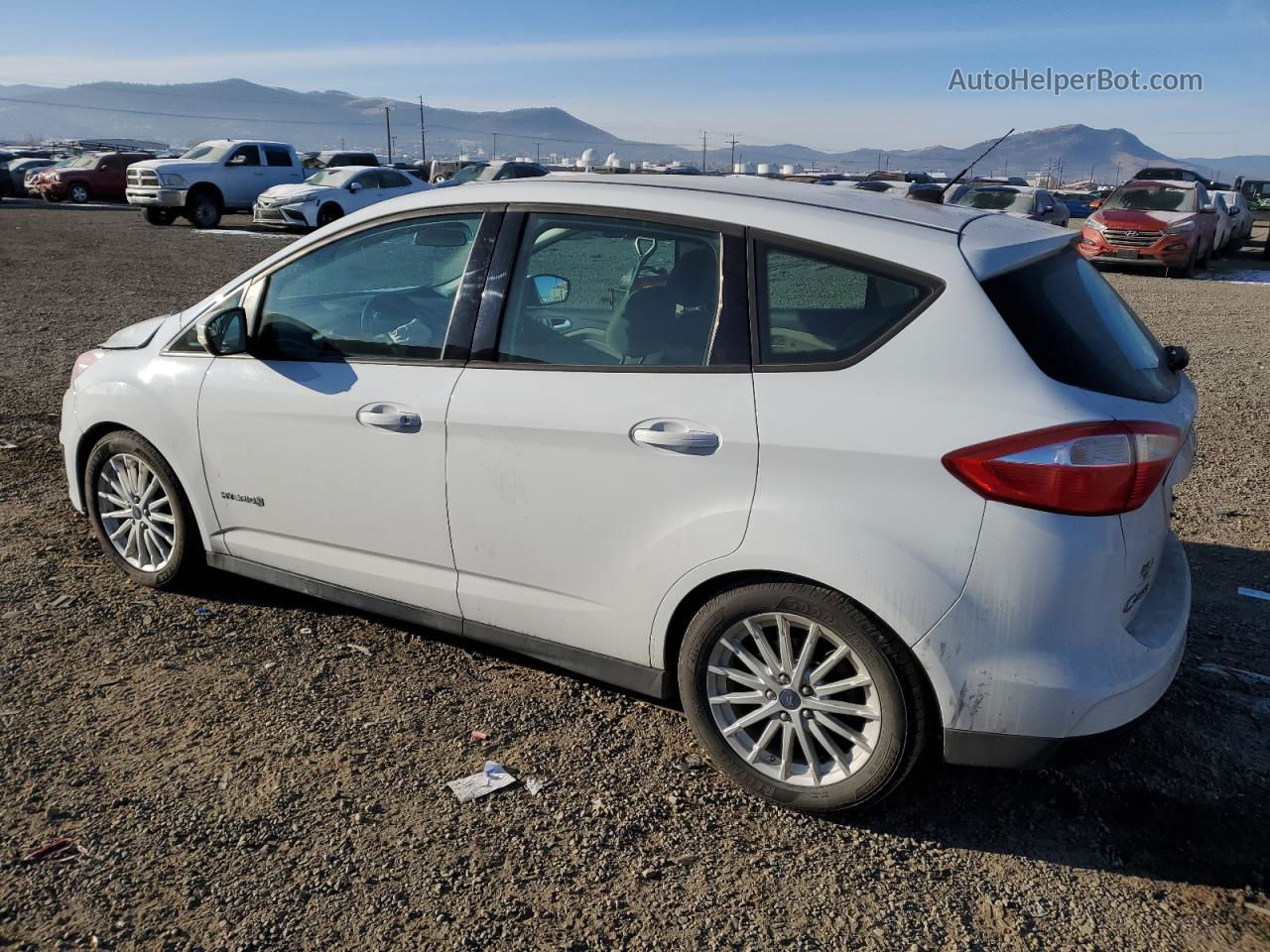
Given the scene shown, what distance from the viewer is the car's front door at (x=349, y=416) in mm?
3469

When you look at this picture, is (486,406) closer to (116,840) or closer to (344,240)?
(344,240)

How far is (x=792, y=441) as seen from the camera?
9.07 ft

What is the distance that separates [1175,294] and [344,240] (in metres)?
16.3

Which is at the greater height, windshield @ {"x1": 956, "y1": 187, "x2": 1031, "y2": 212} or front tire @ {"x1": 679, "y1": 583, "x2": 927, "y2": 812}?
windshield @ {"x1": 956, "y1": 187, "x2": 1031, "y2": 212}

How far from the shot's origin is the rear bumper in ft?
8.32

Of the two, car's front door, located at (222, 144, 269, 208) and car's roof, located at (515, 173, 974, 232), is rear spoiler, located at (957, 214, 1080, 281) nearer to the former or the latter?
car's roof, located at (515, 173, 974, 232)

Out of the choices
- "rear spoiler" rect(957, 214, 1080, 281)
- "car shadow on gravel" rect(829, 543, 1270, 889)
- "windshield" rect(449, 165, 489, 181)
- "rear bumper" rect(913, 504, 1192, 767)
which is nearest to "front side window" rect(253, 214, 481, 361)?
"rear spoiler" rect(957, 214, 1080, 281)

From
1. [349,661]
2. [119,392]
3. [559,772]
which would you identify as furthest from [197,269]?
[559,772]

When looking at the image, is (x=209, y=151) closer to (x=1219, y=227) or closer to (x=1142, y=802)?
(x=1219, y=227)

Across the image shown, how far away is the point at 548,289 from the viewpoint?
3.38 meters

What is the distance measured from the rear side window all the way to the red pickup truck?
38.4m

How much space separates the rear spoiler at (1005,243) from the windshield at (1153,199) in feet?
63.8

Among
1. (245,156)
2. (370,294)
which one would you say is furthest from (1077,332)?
(245,156)

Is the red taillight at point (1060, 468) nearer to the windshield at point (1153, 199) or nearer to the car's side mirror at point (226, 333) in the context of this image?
the car's side mirror at point (226, 333)
